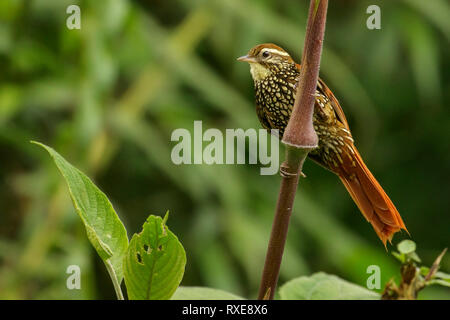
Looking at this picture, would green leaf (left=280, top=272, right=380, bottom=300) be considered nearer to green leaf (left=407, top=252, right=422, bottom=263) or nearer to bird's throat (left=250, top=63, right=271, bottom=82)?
green leaf (left=407, top=252, right=422, bottom=263)

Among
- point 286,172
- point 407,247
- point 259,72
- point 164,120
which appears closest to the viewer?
point 286,172

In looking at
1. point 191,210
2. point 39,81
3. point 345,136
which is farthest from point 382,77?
point 345,136

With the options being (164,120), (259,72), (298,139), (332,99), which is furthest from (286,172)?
(164,120)

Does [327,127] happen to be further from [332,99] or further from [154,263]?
[154,263]

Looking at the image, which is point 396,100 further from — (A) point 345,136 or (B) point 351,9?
(A) point 345,136

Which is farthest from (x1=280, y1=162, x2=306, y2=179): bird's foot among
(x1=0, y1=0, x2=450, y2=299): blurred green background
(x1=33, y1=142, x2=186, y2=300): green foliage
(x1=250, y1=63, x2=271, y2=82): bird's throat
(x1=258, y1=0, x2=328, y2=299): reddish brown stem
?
(x1=0, y1=0, x2=450, y2=299): blurred green background

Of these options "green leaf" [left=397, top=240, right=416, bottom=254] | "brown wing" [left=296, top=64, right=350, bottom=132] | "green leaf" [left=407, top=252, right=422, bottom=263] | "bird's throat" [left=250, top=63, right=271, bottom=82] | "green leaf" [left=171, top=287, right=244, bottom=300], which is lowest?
"green leaf" [left=171, top=287, right=244, bottom=300]

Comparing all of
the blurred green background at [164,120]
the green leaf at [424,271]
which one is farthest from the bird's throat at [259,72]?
the blurred green background at [164,120]
